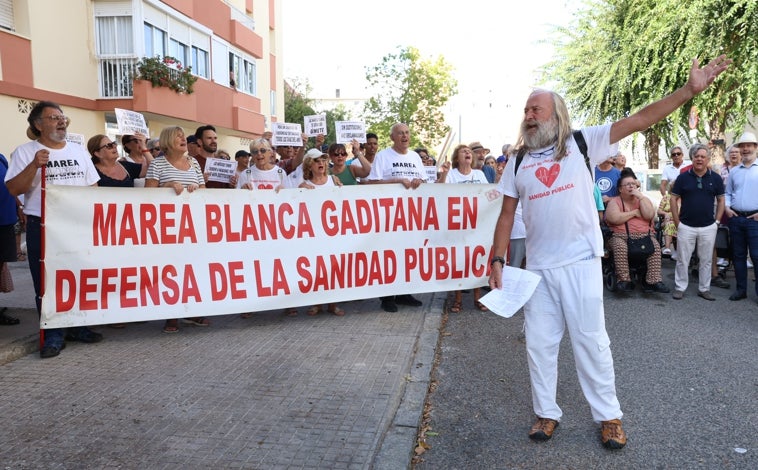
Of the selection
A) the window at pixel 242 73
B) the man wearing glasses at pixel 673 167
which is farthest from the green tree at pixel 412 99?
the man wearing glasses at pixel 673 167

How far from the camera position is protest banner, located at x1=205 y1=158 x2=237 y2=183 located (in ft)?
21.9

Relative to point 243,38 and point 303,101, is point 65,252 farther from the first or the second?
point 303,101

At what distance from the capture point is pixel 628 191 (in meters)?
7.41

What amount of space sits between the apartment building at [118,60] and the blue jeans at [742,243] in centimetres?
Answer: 1342

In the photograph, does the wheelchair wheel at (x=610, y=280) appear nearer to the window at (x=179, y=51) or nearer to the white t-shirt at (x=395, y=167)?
the white t-shirt at (x=395, y=167)

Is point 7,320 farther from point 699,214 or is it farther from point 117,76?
point 117,76

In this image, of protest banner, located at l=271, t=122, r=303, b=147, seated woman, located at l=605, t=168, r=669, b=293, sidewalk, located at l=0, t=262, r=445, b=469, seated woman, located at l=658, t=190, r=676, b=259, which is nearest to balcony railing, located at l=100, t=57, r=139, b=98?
protest banner, located at l=271, t=122, r=303, b=147

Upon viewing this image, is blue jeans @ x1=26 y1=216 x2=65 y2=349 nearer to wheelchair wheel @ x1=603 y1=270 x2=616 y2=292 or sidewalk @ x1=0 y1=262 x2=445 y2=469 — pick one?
sidewalk @ x1=0 y1=262 x2=445 y2=469

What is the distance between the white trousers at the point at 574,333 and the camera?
10.7ft

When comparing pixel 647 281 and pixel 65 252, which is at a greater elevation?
pixel 65 252

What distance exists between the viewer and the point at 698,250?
7402 millimetres

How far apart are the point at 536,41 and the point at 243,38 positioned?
1230 cm

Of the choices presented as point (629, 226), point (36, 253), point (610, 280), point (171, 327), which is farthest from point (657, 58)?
point (36, 253)

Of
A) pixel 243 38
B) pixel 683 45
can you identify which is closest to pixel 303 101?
pixel 243 38
